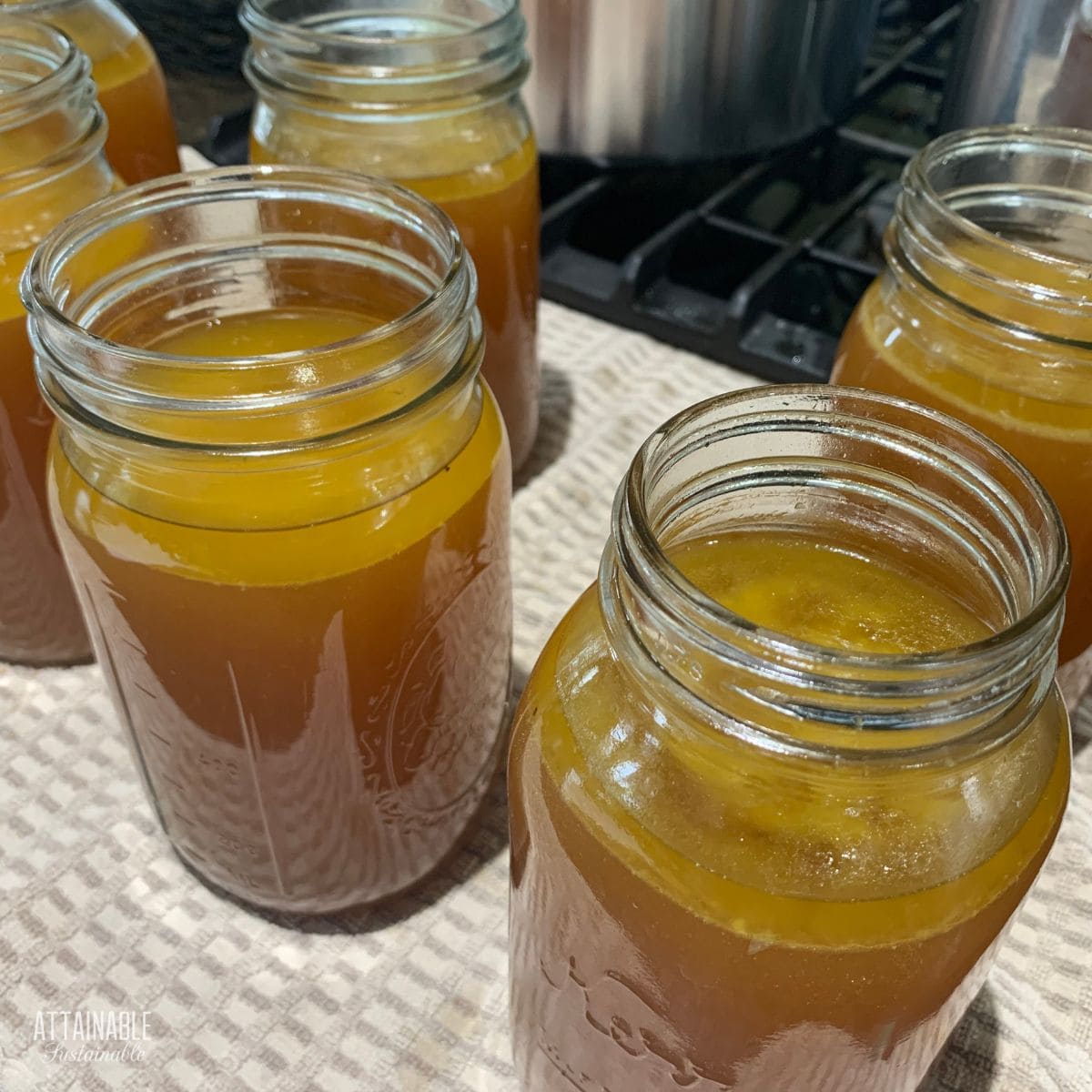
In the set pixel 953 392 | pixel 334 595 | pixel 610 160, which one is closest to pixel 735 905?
pixel 334 595

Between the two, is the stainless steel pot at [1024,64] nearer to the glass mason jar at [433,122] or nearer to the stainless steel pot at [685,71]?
the stainless steel pot at [685,71]

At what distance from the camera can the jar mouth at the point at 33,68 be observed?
61cm

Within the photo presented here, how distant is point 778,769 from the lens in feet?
1.18

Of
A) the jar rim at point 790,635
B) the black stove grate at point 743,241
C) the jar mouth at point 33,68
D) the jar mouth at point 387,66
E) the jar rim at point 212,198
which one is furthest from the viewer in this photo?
the black stove grate at point 743,241

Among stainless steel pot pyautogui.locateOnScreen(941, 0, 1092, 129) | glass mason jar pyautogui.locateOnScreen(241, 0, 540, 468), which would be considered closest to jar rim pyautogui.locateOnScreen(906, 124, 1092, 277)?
stainless steel pot pyautogui.locateOnScreen(941, 0, 1092, 129)

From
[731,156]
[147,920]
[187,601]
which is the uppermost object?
[187,601]

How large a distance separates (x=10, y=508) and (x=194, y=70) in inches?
35.5

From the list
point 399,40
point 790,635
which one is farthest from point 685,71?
point 790,635

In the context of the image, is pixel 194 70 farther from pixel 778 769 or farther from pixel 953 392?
pixel 778 769

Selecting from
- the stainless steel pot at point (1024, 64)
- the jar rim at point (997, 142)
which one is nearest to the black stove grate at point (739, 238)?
the stainless steel pot at point (1024, 64)

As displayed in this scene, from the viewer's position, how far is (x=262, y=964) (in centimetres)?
60

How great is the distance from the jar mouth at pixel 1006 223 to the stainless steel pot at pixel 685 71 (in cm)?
42

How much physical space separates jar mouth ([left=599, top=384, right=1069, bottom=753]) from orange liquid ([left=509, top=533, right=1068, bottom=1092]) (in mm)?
24

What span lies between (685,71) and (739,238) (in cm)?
16
